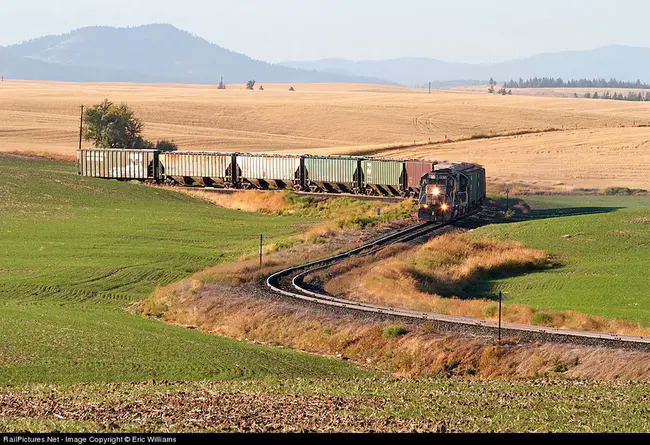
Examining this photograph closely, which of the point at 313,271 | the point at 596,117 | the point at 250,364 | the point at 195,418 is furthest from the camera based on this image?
the point at 596,117

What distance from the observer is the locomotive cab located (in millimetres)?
57062

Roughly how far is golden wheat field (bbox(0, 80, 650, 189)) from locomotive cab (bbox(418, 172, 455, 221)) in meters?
29.2

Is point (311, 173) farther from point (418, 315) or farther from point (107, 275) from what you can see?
point (418, 315)

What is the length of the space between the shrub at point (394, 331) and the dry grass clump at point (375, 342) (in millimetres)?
29

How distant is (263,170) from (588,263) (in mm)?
35143

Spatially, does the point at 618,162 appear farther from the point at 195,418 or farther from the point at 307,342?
the point at 195,418

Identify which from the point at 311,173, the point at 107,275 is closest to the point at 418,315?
the point at 107,275

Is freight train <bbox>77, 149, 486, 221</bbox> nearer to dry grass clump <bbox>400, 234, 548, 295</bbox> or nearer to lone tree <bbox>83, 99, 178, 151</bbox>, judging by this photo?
dry grass clump <bbox>400, 234, 548, 295</bbox>

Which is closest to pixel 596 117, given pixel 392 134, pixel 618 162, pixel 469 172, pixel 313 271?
pixel 392 134

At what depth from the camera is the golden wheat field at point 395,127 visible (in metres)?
95.0

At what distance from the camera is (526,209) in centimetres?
7050

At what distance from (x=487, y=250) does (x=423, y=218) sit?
8.77m

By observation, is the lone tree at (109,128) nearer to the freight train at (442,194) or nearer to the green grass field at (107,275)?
the green grass field at (107,275)

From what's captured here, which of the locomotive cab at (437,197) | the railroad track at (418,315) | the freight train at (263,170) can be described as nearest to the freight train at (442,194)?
the locomotive cab at (437,197)
